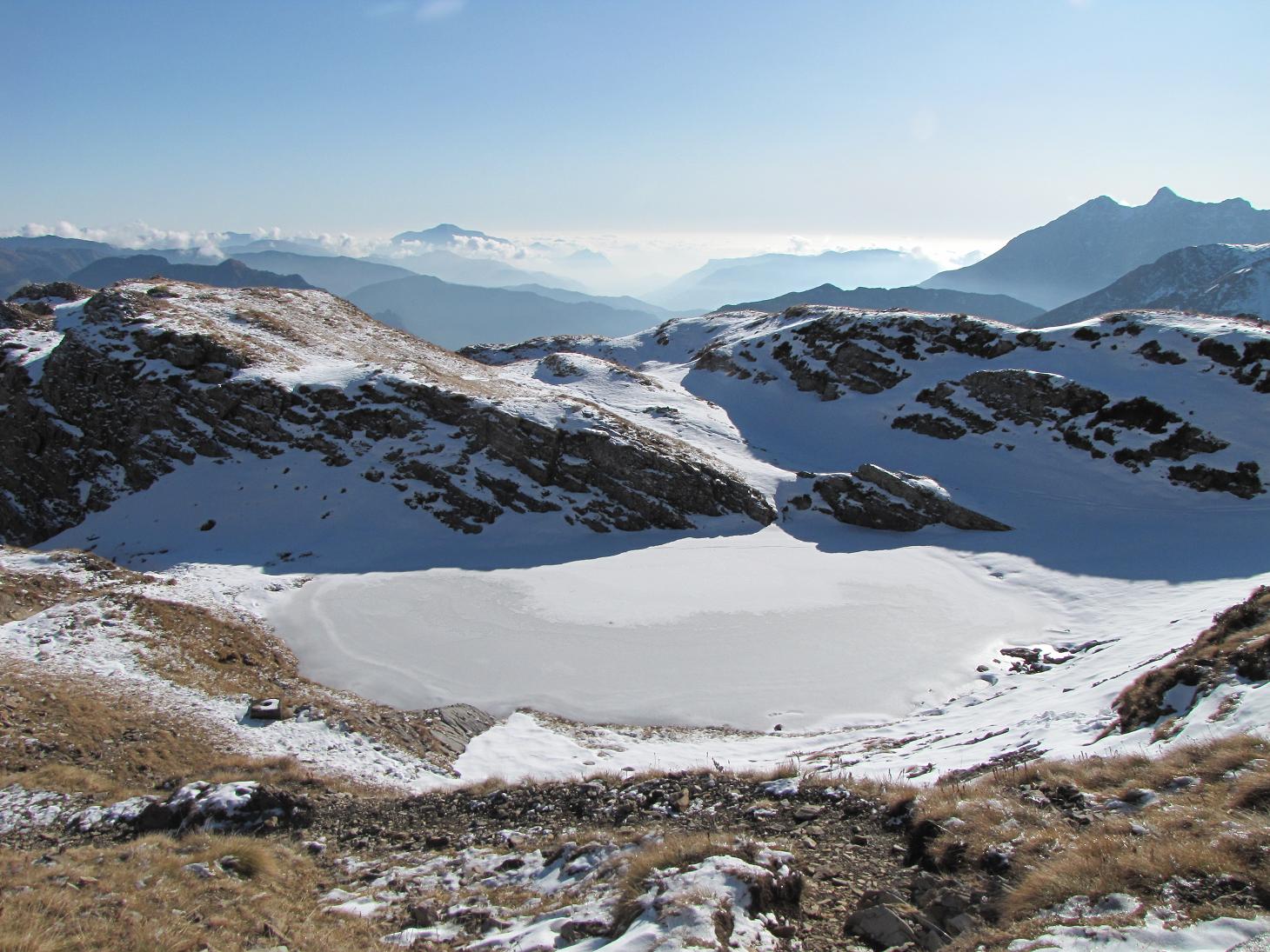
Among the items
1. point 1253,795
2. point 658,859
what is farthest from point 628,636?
point 1253,795

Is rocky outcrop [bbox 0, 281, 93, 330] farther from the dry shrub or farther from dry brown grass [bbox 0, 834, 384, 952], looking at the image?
the dry shrub

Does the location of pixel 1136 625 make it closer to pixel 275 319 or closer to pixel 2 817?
pixel 2 817

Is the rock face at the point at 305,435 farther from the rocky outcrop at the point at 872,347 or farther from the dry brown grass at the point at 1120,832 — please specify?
the dry brown grass at the point at 1120,832

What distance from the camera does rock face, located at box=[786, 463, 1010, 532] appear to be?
116 ft

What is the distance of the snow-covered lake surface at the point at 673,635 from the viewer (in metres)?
19.0

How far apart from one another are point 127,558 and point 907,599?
3789 cm

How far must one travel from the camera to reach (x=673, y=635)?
2278 cm

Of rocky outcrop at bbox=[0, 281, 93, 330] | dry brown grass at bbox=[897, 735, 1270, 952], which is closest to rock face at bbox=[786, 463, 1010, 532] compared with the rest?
dry brown grass at bbox=[897, 735, 1270, 952]

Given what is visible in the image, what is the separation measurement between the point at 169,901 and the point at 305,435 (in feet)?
114

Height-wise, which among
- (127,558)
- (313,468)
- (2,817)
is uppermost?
(313,468)

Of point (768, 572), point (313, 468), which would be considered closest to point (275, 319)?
point (313, 468)

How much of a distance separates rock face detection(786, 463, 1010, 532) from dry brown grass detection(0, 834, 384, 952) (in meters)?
33.7

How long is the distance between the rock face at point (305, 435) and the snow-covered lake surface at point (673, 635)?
23.3 feet

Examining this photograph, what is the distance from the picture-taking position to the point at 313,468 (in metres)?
36.3
